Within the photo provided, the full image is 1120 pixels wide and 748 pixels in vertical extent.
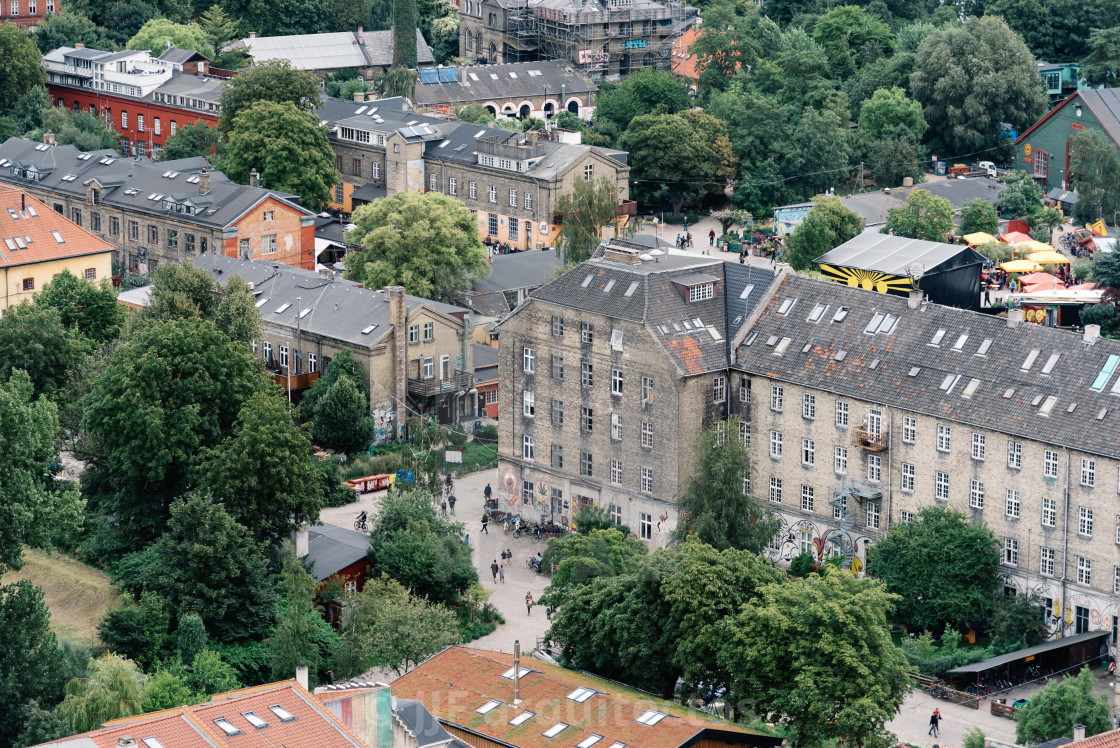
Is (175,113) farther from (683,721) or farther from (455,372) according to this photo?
(683,721)

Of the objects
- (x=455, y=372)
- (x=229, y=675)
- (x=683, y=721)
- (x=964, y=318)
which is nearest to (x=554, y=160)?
(x=455, y=372)

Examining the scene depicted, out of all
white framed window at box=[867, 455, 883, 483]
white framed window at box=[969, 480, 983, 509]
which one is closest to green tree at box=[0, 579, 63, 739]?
white framed window at box=[867, 455, 883, 483]

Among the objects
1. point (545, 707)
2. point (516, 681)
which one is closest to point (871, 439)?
point (516, 681)

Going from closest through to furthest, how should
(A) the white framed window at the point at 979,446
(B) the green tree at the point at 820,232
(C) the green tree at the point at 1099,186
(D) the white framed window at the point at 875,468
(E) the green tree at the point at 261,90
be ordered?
(A) the white framed window at the point at 979,446, (D) the white framed window at the point at 875,468, (B) the green tree at the point at 820,232, (C) the green tree at the point at 1099,186, (E) the green tree at the point at 261,90

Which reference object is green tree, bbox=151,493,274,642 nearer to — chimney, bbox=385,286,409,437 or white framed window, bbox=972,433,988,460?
chimney, bbox=385,286,409,437

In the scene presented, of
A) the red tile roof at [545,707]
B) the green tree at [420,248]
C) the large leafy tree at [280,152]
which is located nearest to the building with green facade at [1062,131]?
the green tree at [420,248]

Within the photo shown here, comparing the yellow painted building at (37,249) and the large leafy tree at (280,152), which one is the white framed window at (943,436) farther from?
the large leafy tree at (280,152)
